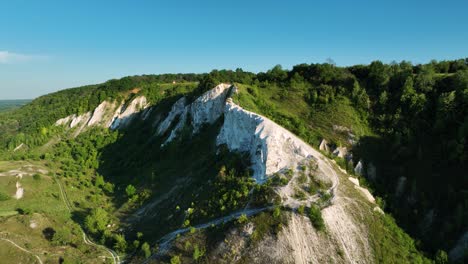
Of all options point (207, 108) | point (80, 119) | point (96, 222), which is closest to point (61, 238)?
point (96, 222)

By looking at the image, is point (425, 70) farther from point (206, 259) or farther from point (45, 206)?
point (45, 206)

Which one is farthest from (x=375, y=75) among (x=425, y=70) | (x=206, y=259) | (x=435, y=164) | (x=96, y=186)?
(x=96, y=186)

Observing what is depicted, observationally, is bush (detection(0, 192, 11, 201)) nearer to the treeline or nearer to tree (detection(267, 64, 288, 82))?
the treeline

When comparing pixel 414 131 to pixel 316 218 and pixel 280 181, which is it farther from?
pixel 316 218

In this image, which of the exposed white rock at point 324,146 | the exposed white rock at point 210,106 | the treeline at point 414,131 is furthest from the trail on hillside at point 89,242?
the exposed white rock at point 324,146

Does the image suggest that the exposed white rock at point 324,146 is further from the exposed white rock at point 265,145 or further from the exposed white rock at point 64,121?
Result: the exposed white rock at point 64,121

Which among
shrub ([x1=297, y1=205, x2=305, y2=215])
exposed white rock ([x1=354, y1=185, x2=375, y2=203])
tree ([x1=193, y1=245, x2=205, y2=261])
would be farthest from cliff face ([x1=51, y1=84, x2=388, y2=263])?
tree ([x1=193, y1=245, x2=205, y2=261])
